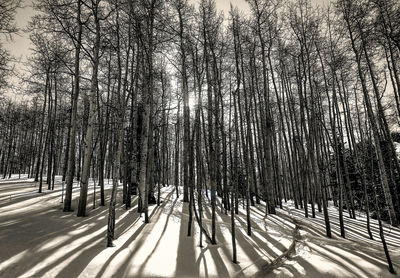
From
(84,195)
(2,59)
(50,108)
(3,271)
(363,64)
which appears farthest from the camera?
(50,108)

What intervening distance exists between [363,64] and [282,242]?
10.4m

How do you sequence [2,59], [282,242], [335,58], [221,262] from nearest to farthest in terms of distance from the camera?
[221,262] → [282,242] → [2,59] → [335,58]

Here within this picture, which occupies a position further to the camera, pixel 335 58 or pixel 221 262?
pixel 335 58

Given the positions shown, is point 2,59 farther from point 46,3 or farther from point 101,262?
point 101,262

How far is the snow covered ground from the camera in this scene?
331 centimetres

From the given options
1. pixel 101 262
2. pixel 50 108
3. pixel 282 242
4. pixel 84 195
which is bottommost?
pixel 282 242

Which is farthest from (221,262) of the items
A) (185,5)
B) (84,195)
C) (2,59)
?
(2,59)

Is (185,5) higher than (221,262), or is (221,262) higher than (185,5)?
(185,5)

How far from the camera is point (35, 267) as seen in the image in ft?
10.2

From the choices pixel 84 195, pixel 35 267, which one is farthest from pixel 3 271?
pixel 84 195

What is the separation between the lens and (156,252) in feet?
13.5

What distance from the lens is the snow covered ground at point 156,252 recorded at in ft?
10.9

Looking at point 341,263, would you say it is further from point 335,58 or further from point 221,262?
point 335,58

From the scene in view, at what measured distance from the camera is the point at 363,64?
10.3 metres
